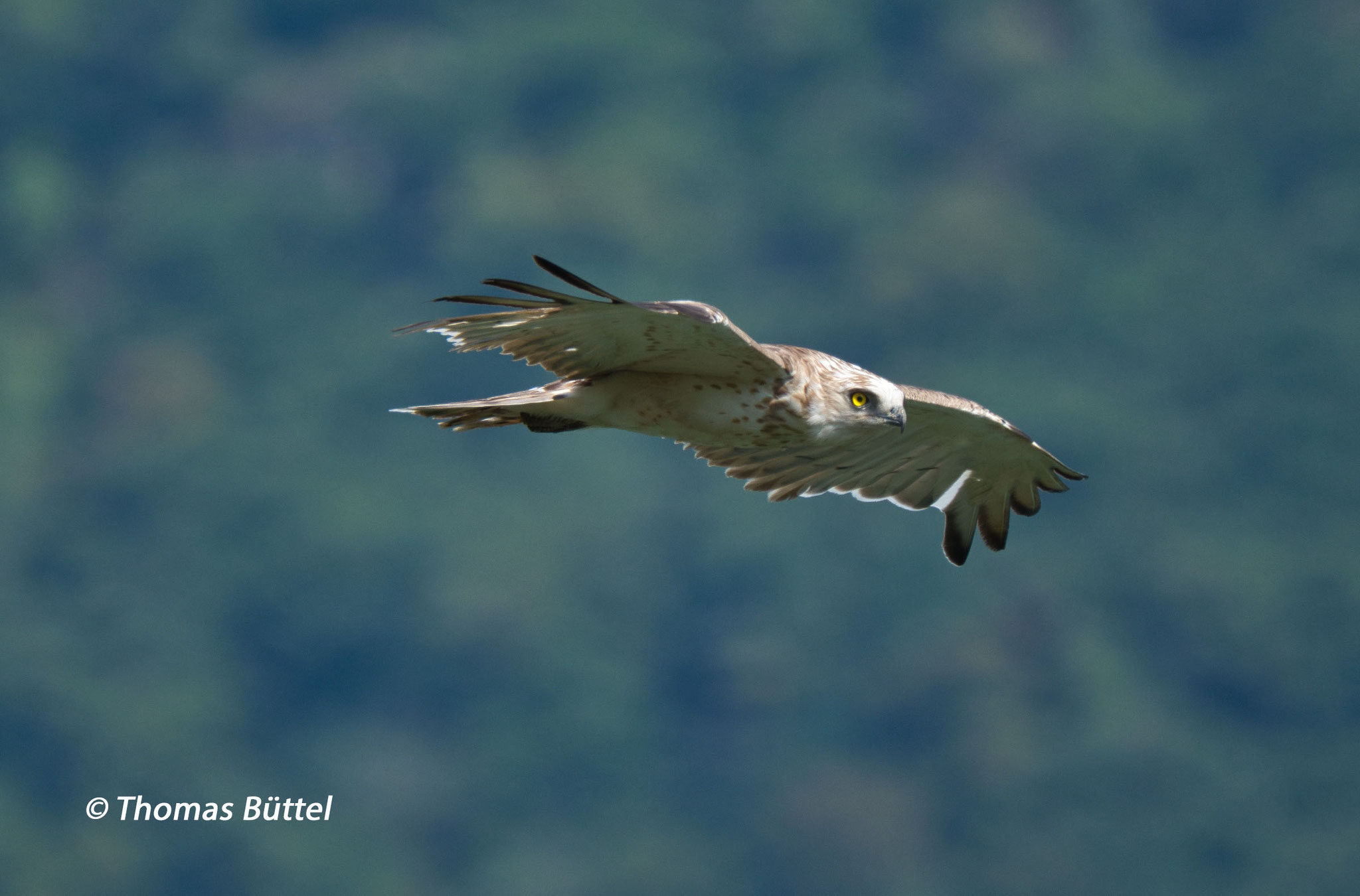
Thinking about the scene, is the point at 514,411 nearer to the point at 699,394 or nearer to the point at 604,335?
the point at 604,335

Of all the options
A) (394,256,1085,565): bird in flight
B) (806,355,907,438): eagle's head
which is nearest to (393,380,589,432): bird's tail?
(394,256,1085,565): bird in flight

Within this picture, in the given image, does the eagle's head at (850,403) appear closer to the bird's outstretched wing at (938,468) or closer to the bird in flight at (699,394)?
the bird in flight at (699,394)

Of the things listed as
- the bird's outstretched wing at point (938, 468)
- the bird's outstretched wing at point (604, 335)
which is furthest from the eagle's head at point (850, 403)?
the bird's outstretched wing at point (938, 468)

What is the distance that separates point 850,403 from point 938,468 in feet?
7.62

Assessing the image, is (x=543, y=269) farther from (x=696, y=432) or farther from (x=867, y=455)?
(x=867, y=455)

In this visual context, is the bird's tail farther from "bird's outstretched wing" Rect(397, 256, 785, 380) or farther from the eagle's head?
the eagle's head

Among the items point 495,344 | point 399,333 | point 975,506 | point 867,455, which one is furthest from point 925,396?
point 399,333

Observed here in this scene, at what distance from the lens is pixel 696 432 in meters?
8.52

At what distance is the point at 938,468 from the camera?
10.5 meters

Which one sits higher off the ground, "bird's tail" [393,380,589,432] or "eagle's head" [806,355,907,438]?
"eagle's head" [806,355,907,438]

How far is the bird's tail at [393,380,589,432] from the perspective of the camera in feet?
26.5

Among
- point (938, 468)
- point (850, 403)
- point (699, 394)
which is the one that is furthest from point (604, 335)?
point (938, 468)

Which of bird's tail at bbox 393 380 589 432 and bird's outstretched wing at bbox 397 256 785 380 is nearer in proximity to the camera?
bird's outstretched wing at bbox 397 256 785 380

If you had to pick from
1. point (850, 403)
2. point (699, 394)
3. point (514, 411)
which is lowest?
point (514, 411)
